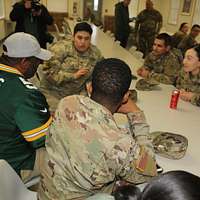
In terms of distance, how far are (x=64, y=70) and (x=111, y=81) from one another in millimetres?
1678

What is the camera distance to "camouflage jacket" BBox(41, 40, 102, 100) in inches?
108

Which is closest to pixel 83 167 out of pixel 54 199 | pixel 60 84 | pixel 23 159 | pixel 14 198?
pixel 54 199

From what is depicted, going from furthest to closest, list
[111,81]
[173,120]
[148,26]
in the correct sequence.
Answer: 1. [148,26]
2. [173,120]
3. [111,81]

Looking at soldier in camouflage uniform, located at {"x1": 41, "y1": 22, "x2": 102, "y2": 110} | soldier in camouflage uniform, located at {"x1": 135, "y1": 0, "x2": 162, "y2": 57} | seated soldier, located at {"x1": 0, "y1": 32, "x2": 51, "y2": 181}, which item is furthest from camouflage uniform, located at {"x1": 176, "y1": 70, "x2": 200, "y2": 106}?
soldier in camouflage uniform, located at {"x1": 135, "y1": 0, "x2": 162, "y2": 57}

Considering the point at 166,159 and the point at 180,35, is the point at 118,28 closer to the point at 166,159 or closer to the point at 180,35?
the point at 180,35

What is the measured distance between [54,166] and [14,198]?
15.5 inches

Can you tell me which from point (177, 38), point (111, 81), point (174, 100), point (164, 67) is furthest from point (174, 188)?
point (177, 38)

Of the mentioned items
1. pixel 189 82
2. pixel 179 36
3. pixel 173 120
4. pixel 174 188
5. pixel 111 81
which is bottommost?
pixel 173 120

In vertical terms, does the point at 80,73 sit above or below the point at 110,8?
below

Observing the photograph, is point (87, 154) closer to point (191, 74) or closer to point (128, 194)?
point (128, 194)

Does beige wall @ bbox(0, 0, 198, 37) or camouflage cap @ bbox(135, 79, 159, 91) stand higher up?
beige wall @ bbox(0, 0, 198, 37)

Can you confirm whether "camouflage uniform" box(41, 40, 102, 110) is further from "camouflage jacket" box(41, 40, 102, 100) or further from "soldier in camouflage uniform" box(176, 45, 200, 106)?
"soldier in camouflage uniform" box(176, 45, 200, 106)

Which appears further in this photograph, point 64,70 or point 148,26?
point 148,26

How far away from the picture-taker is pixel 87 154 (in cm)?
105
